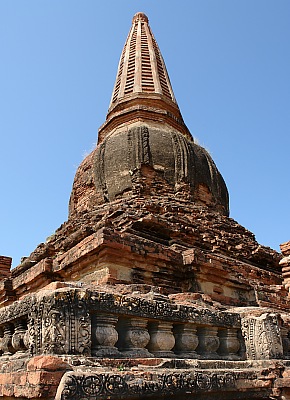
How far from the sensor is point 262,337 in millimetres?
4402

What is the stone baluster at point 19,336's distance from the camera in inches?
138

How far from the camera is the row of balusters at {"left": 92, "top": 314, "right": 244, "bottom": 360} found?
3.37 meters

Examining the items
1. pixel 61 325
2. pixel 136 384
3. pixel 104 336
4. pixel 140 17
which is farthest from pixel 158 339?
pixel 140 17

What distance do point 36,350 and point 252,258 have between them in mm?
9970

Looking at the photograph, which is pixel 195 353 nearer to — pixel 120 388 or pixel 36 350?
pixel 120 388

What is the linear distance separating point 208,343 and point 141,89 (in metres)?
16.3

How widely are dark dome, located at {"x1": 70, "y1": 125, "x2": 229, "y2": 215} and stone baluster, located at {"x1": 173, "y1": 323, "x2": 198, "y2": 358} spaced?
9262 millimetres

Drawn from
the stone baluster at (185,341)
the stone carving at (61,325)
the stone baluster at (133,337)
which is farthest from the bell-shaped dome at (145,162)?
the stone carving at (61,325)

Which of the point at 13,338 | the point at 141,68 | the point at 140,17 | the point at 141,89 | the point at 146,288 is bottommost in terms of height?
the point at 13,338

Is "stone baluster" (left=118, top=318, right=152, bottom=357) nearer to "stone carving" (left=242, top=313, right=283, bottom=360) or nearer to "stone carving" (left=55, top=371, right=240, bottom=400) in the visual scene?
"stone carving" (left=55, top=371, right=240, bottom=400)

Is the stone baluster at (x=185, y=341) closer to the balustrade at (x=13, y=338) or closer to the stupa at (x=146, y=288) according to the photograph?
the stupa at (x=146, y=288)

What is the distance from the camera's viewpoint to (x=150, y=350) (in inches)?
146

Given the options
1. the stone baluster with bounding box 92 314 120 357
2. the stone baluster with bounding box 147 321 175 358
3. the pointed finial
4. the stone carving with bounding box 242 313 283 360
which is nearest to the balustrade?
the stone baluster with bounding box 92 314 120 357

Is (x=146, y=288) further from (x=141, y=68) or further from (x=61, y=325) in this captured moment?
(x=141, y=68)
